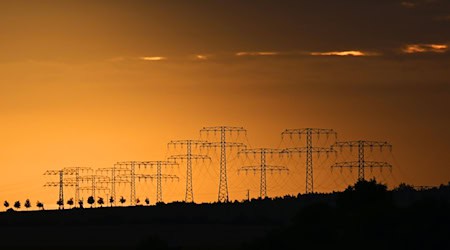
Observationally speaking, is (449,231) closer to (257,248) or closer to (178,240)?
(257,248)

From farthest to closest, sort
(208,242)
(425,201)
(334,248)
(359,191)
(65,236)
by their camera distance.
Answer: (65,236)
(208,242)
(359,191)
(425,201)
(334,248)

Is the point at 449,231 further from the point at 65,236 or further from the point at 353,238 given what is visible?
the point at 65,236

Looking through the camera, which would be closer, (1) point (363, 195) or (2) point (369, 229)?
(2) point (369, 229)

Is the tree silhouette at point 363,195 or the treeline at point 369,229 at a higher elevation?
the tree silhouette at point 363,195

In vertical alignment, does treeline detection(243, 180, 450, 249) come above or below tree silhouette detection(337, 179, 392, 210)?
below

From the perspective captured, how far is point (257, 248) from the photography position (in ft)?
425

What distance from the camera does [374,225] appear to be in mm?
133625

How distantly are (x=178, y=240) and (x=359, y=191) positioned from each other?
117 feet

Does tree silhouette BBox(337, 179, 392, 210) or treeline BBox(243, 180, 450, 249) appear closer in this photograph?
treeline BBox(243, 180, 450, 249)

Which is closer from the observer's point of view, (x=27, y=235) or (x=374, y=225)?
(x=374, y=225)

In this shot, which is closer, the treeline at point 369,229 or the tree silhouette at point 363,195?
the treeline at point 369,229

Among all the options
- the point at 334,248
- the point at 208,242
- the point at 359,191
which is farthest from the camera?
the point at 208,242

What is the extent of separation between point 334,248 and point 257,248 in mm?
6246

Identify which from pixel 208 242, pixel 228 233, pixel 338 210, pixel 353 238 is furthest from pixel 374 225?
pixel 228 233
